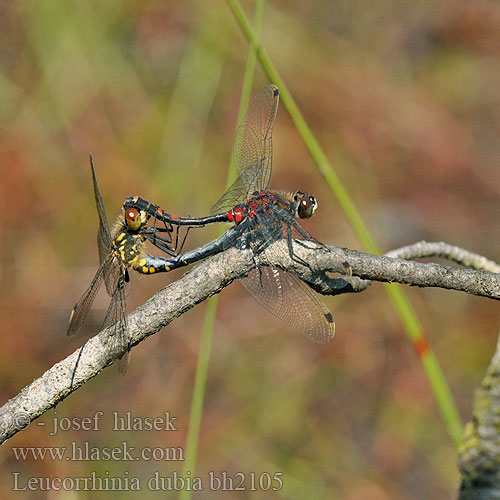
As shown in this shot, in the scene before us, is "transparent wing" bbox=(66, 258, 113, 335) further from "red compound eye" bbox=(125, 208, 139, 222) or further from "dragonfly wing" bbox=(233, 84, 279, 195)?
"dragonfly wing" bbox=(233, 84, 279, 195)

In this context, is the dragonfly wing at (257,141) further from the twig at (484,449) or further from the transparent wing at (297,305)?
the twig at (484,449)

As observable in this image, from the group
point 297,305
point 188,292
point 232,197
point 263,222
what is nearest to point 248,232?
point 263,222

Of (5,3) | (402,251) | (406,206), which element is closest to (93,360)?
(402,251)

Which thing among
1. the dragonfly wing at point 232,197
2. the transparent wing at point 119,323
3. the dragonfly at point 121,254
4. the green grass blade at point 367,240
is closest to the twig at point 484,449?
the green grass blade at point 367,240

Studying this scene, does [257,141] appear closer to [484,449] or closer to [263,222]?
[263,222]

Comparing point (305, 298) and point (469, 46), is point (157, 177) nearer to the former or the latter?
point (305, 298)

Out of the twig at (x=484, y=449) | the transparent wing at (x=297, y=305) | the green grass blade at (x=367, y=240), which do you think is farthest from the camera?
the transparent wing at (x=297, y=305)
